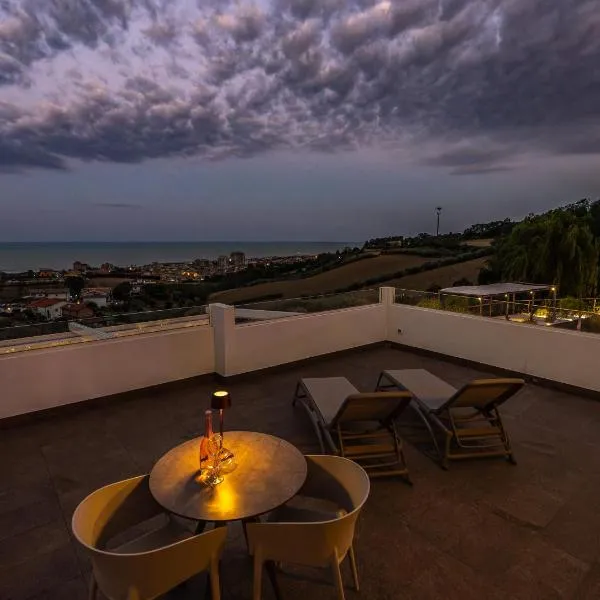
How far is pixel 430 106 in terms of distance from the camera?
39.8 feet

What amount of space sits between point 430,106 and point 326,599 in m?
12.7

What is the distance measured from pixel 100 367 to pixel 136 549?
3395 millimetres

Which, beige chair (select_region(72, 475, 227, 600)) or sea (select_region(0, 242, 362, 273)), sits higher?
beige chair (select_region(72, 475, 227, 600))

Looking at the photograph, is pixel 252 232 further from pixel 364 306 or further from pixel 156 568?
pixel 156 568

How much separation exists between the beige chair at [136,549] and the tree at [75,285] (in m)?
3.85

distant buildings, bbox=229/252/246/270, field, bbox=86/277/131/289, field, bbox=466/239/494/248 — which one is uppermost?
field, bbox=466/239/494/248

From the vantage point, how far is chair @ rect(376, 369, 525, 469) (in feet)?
11.9

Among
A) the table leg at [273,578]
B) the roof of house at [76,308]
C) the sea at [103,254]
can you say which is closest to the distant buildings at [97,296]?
the roof of house at [76,308]

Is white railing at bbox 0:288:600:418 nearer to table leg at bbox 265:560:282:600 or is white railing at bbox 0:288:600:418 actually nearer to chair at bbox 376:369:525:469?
chair at bbox 376:369:525:469

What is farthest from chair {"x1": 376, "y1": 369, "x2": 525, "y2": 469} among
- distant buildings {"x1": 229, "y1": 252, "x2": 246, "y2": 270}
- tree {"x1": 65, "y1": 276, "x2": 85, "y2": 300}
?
distant buildings {"x1": 229, "y1": 252, "x2": 246, "y2": 270}

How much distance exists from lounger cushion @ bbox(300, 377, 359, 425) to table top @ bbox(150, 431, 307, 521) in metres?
1.23

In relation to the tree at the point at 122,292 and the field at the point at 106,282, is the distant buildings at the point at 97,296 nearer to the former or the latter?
the tree at the point at 122,292

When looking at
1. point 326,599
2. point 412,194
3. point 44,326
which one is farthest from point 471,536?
point 412,194

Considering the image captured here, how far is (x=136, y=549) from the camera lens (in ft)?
6.98
